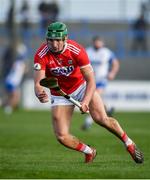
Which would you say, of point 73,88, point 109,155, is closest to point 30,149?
point 109,155

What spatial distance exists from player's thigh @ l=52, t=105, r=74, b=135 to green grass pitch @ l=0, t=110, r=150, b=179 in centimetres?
53

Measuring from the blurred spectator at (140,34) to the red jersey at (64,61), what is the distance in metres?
22.7

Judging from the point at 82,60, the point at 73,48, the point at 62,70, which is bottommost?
the point at 62,70

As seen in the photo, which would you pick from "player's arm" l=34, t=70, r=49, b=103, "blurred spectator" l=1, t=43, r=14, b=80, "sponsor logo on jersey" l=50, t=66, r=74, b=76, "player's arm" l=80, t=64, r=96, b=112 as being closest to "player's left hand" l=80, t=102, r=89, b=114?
"player's arm" l=80, t=64, r=96, b=112

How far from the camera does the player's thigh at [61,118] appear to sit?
1289cm

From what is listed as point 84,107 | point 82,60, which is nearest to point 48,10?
point 82,60

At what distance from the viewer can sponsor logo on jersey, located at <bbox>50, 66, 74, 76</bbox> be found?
42.1 feet

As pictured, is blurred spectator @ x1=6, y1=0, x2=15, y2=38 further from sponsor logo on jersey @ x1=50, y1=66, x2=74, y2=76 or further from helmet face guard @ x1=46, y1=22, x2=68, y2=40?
helmet face guard @ x1=46, y1=22, x2=68, y2=40

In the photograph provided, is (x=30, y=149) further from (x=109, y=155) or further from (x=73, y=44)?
(x=73, y=44)

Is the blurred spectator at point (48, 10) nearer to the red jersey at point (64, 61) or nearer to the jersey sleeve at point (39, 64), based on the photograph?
the red jersey at point (64, 61)

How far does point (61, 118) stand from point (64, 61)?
34.2 inches

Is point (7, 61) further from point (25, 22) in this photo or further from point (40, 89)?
point (40, 89)

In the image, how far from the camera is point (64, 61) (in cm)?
1276

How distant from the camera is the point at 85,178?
1121cm
